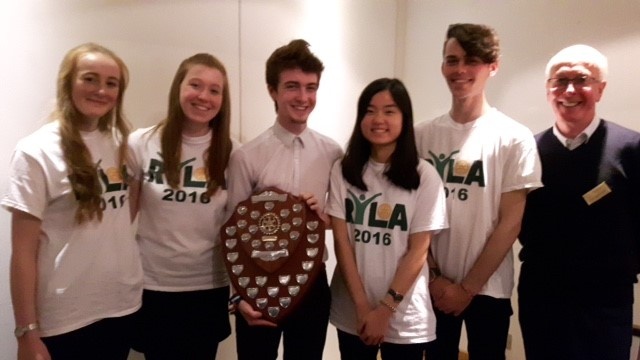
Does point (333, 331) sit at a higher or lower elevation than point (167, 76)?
lower

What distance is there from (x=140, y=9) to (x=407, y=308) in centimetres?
164

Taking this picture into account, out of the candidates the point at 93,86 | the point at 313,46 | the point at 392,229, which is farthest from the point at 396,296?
the point at 313,46

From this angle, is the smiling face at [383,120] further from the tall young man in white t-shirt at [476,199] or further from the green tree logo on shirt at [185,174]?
the green tree logo on shirt at [185,174]

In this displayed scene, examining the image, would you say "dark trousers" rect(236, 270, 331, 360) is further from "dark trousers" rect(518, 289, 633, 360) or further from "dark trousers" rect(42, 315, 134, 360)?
"dark trousers" rect(518, 289, 633, 360)

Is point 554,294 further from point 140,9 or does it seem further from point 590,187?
point 140,9

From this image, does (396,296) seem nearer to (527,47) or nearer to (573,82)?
(573,82)

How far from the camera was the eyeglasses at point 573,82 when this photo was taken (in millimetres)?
1896

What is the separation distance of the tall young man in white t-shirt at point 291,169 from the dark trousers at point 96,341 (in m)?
0.38

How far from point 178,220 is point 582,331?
153cm

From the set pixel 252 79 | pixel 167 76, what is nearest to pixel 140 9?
pixel 167 76

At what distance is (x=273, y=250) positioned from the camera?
175cm

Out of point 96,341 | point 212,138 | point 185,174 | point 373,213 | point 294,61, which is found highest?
point 294,61

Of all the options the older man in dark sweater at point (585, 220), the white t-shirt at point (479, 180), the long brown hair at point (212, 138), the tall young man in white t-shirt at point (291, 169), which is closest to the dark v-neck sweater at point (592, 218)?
the older man in dark sweater at point (585, 220)

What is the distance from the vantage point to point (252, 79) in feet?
8.62
